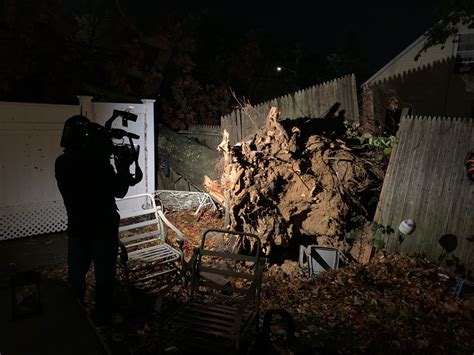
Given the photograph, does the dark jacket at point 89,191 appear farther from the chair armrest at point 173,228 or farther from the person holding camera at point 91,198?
the chair armrest at point 173,228

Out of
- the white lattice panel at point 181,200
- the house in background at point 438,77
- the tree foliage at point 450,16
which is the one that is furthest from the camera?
the house in background at point 438,77

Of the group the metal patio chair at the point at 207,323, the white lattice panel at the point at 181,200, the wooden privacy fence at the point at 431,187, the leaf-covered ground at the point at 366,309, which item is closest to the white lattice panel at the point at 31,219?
the leaf-covered ground at the point at 366,309

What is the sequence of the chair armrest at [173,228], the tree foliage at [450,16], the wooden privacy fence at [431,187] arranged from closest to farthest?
1. the wooden privacy fence at [431,187]
2. the chair armrest at [173,228]
3. the tree foliage at [450,16]

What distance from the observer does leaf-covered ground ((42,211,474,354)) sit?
158 inches

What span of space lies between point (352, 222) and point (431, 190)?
1.57 metres

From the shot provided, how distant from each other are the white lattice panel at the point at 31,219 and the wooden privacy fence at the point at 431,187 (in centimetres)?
696

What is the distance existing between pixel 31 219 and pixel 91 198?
4970mm

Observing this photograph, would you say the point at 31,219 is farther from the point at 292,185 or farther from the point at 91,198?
the point at 292,185

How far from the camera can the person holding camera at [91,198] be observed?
11.8 ft

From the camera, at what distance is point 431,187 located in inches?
227

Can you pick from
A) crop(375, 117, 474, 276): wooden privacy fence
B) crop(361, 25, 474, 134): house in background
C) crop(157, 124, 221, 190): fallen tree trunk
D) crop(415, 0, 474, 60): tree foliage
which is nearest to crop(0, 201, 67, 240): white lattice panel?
crop(157, 124, 221, 190): fallen tree trunk

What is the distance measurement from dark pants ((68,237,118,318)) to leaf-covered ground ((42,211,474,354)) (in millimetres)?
479

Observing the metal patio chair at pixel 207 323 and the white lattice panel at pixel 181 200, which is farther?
the white lattice panel at pixel 181 200

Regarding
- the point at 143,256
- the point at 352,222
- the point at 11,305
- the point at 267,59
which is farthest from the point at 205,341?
the point at 267,59
